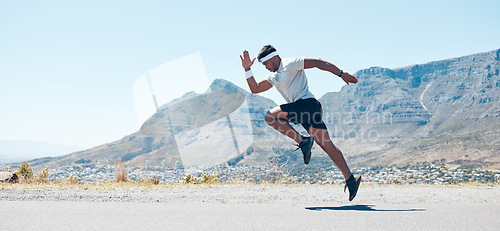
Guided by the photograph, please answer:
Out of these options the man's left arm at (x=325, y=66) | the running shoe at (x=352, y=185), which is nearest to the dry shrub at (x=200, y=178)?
the running shoe at (x=352, y=185)

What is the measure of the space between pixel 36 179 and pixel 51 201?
505cm

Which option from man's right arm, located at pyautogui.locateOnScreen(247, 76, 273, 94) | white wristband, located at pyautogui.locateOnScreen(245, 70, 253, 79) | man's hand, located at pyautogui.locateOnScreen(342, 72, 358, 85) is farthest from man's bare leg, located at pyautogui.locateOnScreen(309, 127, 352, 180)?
white wristband, located at pyautogui.locateOnScreen(245, 70, 253, 79)

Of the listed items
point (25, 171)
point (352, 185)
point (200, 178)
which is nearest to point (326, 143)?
point (352, 185)

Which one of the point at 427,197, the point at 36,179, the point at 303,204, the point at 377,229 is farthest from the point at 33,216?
the point at 36,179

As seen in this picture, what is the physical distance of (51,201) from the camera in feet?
15.4

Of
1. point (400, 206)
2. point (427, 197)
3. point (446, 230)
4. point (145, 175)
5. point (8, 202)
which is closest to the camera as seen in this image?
point (446, 230)

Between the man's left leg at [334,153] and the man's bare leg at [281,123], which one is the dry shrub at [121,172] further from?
the man's left leg at [334,153]

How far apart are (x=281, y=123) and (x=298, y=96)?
1.52 ft

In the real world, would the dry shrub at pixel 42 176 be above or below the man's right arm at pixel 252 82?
below

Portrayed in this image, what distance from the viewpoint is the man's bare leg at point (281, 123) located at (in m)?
5.19

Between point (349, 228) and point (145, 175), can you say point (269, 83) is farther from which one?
point (145, 175)

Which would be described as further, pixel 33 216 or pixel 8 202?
pixel 8 202

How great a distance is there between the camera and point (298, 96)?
→ 499 cm

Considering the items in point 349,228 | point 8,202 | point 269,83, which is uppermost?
point 269,83
